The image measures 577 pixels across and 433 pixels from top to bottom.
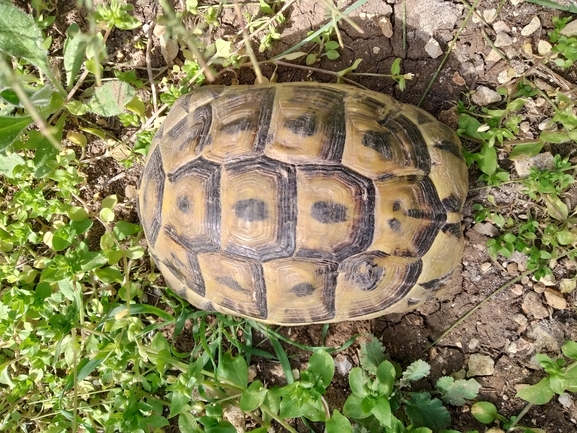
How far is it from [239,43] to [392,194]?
4.47 feet

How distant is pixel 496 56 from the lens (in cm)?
281

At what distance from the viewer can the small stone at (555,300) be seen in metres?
2.69

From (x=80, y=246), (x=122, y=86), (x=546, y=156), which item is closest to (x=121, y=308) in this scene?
(x=80, y=246)

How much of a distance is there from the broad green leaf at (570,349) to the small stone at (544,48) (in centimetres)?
145

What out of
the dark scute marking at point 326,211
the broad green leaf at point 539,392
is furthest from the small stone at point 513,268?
the dark scute marking at point 326,211

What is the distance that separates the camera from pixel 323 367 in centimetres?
239

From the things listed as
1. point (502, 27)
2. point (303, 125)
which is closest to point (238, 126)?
point (303, 125)

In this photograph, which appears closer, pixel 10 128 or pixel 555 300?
pixel 10 128

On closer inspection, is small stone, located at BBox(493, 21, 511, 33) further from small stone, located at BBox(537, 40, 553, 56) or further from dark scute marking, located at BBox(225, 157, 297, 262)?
dark scute marking, located at BBox(225, 157, 297, 262)

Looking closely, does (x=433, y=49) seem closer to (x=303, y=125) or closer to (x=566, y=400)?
(x=303, y=125)

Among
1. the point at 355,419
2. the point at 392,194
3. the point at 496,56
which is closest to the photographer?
the point at 392,194

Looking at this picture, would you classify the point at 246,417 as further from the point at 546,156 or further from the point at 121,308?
the point at 546,156

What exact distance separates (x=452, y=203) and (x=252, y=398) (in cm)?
124

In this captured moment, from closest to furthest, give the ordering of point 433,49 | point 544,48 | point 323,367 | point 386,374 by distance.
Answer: point 323,367
point 386,374
point 544,48
point 433,49
